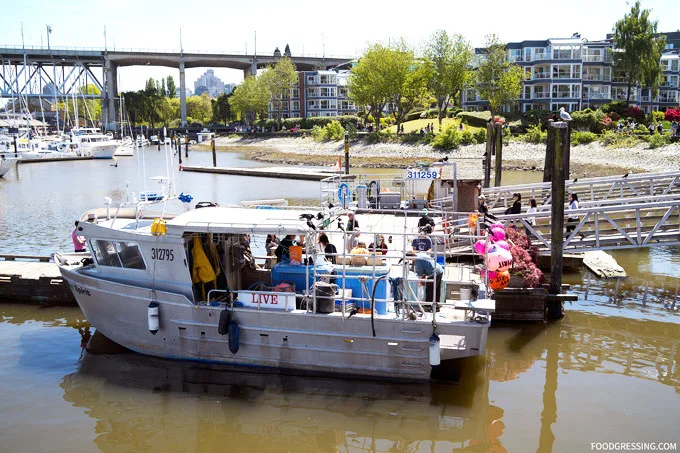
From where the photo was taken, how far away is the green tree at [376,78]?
8744 cm

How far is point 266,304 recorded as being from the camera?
1390cm

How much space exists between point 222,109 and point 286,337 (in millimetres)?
148781

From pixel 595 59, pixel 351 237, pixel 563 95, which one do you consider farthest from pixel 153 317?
pixel 595 59

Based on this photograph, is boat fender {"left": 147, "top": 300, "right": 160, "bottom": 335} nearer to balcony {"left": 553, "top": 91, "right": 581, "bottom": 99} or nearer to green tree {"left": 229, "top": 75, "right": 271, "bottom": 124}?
balcony {"left": 553, "top": 91, "right": 581, "bottom": 99}

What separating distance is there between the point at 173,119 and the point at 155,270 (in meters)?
166

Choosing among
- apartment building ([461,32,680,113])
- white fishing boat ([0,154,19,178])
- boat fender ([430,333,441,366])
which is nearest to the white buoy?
boat fender ([430,333,441,366])

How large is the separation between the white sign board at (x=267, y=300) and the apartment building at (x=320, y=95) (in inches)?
4844

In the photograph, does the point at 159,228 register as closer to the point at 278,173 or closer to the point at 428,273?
the point at 428,273

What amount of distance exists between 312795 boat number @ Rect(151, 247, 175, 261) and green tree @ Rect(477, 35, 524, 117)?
70594 millimetres

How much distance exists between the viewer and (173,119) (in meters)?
172

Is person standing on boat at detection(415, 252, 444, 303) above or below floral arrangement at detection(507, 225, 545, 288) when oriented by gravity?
above

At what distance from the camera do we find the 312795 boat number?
47.0 feet

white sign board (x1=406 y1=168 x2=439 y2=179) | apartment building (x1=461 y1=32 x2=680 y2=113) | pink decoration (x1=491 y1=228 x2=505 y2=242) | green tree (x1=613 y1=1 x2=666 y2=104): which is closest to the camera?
pink decoration (x1=491 y1=228 x2=505 y2=242)

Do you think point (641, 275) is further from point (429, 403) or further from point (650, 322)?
point (429, 403)
